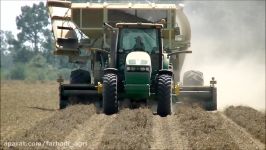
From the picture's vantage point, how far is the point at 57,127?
45.4 ft

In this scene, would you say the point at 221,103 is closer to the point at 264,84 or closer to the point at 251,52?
the point at 264,84

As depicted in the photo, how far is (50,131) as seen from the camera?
1316 centimetres

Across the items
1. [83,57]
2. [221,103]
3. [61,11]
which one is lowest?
→ [221,103]

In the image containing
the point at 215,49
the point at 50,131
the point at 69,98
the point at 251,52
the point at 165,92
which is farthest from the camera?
the point at 251,52

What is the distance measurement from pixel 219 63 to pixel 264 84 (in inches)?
104

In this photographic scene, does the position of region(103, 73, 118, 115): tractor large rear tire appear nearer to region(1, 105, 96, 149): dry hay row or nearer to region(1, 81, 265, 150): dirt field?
region(1, 81, 265, 150): dirt field

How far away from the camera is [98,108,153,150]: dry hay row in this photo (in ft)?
36.2

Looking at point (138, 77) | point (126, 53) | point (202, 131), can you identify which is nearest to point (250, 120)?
point (138, 77)

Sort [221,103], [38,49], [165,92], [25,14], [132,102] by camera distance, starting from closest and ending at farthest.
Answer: [165,92] < [132,102] < [221,103] < [25,14] < [38,49]

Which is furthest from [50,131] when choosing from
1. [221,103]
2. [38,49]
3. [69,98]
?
[38,49]

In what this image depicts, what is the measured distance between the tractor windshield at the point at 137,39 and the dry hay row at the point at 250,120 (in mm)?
2845

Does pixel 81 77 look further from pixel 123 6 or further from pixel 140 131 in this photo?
pixel 140 131

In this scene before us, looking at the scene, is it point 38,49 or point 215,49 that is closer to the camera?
point 215,49

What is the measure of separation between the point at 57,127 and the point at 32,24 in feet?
241
